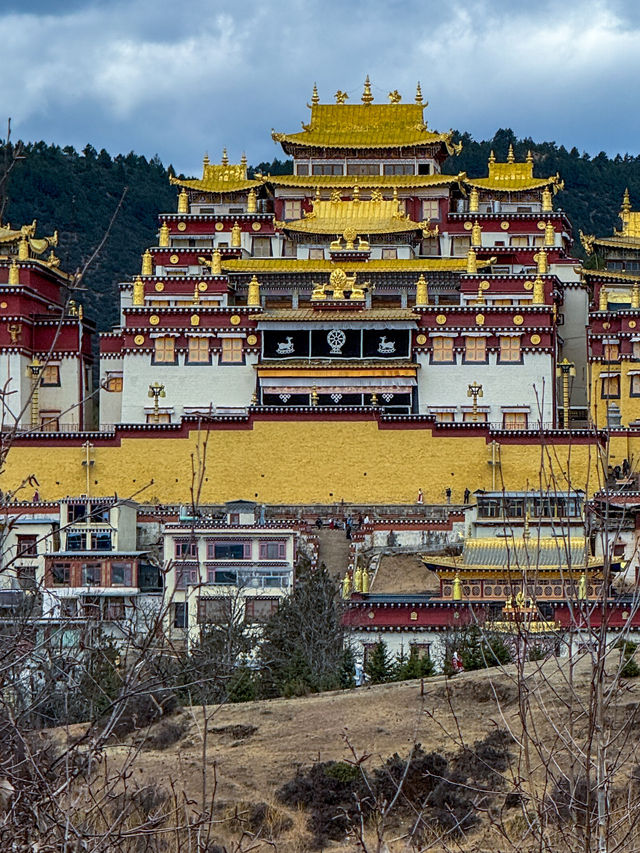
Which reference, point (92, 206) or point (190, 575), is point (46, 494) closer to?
point (190, 575)

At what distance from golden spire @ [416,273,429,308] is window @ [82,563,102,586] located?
17.6m

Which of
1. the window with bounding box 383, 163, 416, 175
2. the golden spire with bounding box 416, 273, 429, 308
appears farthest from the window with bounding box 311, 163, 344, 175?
the golden spire with bounding box 416, 273, 429, 308

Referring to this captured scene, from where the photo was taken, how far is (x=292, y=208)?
2783 inches

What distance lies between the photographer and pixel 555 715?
37.1 m

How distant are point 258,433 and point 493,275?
12.4 metres

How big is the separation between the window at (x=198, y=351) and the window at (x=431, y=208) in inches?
497

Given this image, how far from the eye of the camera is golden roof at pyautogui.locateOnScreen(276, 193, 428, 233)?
219 ft

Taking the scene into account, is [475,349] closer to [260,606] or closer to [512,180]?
[512,180]

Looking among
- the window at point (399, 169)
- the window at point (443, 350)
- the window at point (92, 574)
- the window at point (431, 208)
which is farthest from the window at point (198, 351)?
the window at point (399, 169)

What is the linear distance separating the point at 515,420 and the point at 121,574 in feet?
56.3

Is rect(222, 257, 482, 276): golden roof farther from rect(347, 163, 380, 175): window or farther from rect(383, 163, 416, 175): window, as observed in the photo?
rect(347, 163, 380, 175): window

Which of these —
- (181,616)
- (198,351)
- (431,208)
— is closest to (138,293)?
(198,351)

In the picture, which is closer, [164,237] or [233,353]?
[233,353]

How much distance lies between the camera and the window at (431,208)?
6981cm
